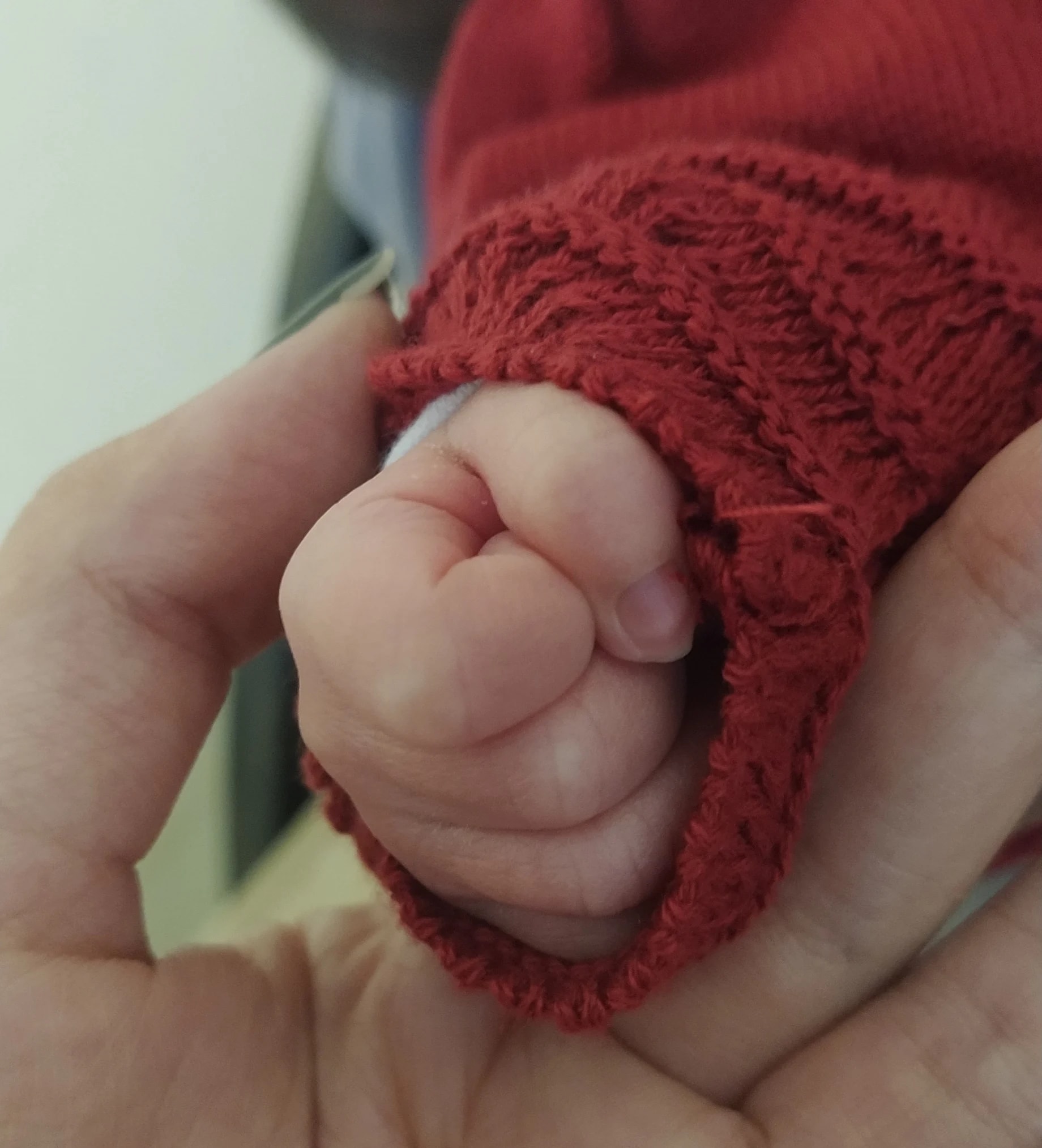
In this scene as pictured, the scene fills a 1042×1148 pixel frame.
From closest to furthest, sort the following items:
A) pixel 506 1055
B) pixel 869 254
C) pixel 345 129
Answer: pixel 869 254 → pixel 506 1055 → pixel 345 129

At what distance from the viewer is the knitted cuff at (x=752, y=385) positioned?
0.42 meters

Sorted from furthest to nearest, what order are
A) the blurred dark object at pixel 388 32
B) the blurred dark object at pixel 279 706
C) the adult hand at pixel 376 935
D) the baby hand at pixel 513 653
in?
the blurred dark object at pixel 279 706 < the blurred dark object at pixel 388 32 < the adult hand at pixel 376 935 < the baby hand at pixel 513 653

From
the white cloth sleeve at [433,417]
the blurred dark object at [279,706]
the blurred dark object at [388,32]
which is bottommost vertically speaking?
the blurred dark object at [279,706]

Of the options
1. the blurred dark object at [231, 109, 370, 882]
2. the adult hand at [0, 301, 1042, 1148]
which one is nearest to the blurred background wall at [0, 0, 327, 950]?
the blurred dark object at [231, 109, 370, 882]

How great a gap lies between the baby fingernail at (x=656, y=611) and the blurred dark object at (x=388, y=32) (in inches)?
22.2

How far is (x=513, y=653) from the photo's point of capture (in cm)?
38

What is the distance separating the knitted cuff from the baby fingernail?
2cm

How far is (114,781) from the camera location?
1.89 feet

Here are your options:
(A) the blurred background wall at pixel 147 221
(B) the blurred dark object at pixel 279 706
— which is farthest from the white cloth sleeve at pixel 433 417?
(A) the blurred background wall at pixel 147 221

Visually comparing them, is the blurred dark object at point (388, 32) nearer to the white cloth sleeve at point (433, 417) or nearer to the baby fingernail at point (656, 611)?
the white cloth sleeve at point (433, 417)

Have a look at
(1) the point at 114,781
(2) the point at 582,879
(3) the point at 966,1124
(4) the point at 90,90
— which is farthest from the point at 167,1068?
(4) the point at 90,90

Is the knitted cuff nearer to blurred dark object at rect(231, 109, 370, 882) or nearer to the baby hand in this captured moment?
the baby hand

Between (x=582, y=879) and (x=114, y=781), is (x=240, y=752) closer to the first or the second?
(x=114, y=781)

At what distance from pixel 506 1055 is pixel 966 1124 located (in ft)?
0.79
